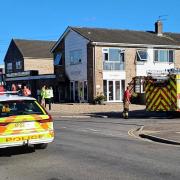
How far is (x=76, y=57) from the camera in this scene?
1718 inches

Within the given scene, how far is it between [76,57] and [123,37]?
4.73 meters

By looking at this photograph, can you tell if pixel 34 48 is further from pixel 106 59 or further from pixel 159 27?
pixel 106 59

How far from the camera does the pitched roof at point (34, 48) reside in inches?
2427

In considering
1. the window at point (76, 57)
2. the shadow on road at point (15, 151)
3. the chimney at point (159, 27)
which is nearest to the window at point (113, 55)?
the window at point (76, 57)

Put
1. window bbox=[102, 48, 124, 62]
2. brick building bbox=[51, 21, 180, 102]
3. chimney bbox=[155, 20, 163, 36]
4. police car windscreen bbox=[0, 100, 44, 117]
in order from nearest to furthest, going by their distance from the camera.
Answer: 1. police car windscreen bbox=[0, 100, 44, 117]
2. brick building bbox=[51, 21, 180, 102]
3. window bbox=[102, 48, 124, 62]
4. chimney bbox=[155, 20, 163, 36]

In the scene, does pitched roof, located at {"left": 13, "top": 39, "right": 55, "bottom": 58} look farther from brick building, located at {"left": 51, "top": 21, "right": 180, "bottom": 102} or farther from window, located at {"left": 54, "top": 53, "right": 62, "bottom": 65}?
brick building, located at {"left": 51, "top": 21, "right": 180, "bottom": 102}

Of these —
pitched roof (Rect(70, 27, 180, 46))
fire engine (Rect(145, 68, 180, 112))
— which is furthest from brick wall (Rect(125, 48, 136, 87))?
fire engine (Rect(145, 68, 180, 112))

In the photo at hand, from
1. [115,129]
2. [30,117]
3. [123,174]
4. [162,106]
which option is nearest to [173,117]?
[162,106]

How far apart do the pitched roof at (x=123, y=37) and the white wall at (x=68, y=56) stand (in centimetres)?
70

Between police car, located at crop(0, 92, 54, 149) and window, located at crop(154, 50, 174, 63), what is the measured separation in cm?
3344

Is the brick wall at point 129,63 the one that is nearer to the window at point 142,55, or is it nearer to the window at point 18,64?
the window at point 142,55

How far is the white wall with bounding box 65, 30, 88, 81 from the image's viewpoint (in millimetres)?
42188

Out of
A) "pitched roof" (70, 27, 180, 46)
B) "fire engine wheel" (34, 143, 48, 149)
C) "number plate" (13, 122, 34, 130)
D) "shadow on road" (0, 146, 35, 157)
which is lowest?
"shadow on road" (0, 146, 35, 157)

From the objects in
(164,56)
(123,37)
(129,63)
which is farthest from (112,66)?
(164,56)
